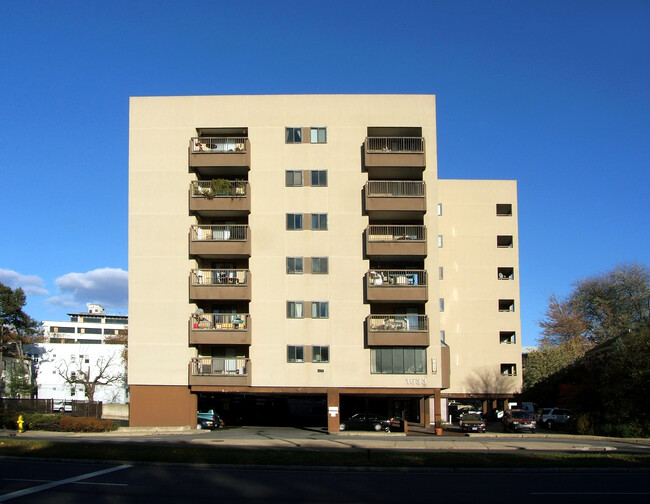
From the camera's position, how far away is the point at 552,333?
92.8 metres

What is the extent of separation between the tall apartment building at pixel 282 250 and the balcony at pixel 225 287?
0.32ft

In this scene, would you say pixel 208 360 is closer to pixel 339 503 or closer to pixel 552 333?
pixel 339 503

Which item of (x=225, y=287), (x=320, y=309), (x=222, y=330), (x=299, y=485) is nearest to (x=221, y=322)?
(x=222, y=330)

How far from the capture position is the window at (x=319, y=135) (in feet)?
162

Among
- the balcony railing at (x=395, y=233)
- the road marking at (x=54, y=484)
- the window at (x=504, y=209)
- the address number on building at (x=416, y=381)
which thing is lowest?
the road marking at (x=54, y=484)

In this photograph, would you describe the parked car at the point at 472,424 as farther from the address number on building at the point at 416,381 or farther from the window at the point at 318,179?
the window at the point at 318,179

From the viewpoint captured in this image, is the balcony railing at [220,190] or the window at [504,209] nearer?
the balcony railing at [220,190]

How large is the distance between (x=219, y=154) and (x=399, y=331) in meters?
17.3

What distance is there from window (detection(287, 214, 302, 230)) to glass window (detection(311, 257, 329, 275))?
2.54m

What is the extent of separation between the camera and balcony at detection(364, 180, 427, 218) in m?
47.6

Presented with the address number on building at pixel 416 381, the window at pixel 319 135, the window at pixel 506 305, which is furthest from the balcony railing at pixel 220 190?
the window at pixel 506 305

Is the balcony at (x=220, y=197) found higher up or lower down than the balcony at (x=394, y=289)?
higher up

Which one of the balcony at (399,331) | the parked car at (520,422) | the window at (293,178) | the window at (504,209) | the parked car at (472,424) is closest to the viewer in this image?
the balcony at (399,331)

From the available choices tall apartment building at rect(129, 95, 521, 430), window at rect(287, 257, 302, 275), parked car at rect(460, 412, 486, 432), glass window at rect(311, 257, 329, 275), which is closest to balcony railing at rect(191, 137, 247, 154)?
tall apartment building at rect(129, 95, 521, 430)
